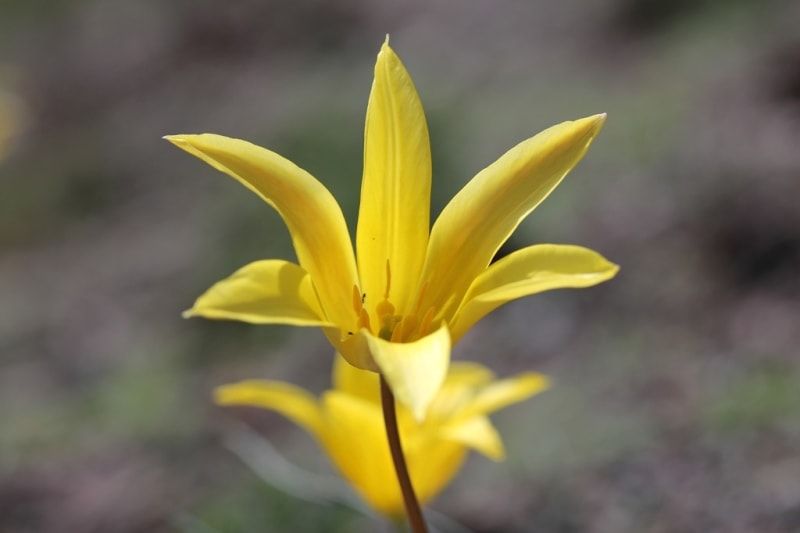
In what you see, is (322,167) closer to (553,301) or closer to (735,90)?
(553,301)

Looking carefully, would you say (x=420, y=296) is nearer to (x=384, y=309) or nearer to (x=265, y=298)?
(x=384, y=309)

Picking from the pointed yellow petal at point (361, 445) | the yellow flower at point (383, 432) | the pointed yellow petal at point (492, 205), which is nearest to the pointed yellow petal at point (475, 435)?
the yellow flower at point (383, 432)

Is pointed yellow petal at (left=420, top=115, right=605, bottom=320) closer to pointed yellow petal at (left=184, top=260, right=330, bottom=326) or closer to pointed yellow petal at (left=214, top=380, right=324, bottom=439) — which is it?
pointed yellow petal at (left=184, top=260, right=330, bottom=326)

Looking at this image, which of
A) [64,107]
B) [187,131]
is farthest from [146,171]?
[64,107]

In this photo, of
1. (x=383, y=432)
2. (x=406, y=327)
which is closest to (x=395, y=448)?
(x=406, y=327)

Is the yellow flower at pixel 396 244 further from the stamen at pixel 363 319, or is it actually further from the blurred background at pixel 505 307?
the blurred background at pixel 505 307
